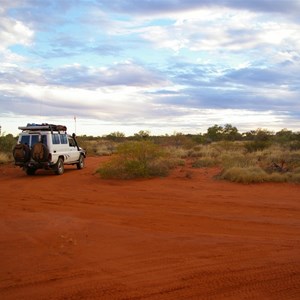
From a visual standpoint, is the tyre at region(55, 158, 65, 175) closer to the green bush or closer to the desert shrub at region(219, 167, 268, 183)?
the desert shrub at region(219, 167, 268, 183)

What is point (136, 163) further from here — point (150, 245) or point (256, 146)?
point (256, 146)

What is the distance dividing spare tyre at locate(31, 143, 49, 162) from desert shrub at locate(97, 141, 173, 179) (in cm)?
262

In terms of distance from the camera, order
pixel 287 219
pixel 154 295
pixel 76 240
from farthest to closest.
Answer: pixel 287 219 → pixel 76 240 → pixel 154 295

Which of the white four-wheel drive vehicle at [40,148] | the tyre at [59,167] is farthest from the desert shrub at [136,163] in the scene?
the white four-wheel drive vehicle at [40,148]

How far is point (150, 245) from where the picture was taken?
791 cm

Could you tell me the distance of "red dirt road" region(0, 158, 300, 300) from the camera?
5.80 m

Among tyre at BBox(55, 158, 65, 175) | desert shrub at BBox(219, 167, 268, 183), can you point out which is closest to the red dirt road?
desert shrub at BBox(219, 167, 268, 183)

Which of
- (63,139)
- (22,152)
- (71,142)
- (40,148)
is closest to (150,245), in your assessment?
(40,148)

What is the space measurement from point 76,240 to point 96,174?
13.7 metres

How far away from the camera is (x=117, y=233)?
884cm

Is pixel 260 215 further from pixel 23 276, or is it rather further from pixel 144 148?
pixel 144 148

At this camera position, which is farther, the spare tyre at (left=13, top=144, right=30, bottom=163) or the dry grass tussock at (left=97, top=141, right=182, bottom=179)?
the spare tyre at (left=13, top=144, right=30, bottom=163)

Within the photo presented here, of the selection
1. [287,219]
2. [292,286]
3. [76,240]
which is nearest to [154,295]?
[292,286]

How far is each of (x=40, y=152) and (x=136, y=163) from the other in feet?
14.7
